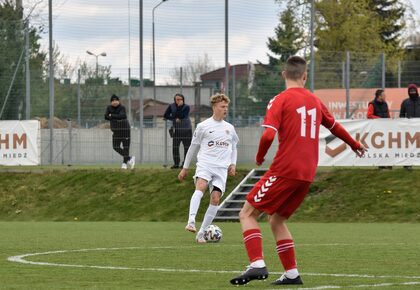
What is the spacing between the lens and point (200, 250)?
567 inches

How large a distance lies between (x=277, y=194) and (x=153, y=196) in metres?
17.3

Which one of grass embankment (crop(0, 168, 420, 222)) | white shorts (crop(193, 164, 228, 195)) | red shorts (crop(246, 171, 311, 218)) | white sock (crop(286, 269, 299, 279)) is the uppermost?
red shorts (crop(246, 171, 311, 218))

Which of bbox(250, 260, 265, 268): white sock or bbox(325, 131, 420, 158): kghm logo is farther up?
bbox(325, 131, 420, 158): kghm logo

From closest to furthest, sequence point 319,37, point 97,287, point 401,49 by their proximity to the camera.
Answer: point 97,287
point 319,37
point 401,49

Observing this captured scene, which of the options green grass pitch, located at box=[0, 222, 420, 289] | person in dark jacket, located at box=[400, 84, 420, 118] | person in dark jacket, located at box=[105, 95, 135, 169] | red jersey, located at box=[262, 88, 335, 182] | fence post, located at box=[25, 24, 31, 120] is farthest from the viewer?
fence post, located at box=[25, 24, 31, 120]

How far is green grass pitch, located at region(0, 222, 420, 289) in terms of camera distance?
10086 millimetres

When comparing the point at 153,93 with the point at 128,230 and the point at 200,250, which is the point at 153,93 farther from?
the point at 200,250

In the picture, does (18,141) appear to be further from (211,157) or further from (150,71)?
(211,157)

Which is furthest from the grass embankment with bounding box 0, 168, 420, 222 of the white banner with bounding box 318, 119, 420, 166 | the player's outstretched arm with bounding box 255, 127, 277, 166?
the player's outstretched arm with bounding box 255, 127, 277, 166

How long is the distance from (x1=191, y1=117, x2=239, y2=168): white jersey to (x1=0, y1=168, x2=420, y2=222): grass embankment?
25.5 ft

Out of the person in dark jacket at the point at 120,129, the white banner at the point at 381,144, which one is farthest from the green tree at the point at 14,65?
the white banner at the point at 381,144

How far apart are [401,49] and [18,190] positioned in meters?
36.8

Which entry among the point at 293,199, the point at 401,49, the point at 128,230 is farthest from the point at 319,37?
the point at 293,199

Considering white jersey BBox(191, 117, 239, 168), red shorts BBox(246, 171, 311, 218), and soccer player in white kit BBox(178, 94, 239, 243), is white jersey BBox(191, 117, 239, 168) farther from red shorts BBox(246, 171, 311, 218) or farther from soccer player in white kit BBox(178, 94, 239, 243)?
red shorts BBox(246, 171, 311, 218)
